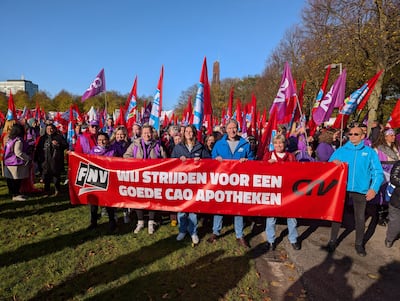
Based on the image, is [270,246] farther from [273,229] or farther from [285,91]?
[285,91]

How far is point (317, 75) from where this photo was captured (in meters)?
20.4

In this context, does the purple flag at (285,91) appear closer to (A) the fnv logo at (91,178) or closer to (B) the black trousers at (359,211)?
(B) the black trousers at (359,211)

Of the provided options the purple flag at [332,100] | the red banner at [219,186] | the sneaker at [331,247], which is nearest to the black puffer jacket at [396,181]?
the red banner at [219,186]

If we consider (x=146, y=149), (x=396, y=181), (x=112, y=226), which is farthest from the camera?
(x=112, y=226)

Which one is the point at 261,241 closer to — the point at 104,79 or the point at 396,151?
the point at 396,151

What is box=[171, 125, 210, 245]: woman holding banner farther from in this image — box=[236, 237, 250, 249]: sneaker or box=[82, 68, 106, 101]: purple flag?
box=[82, 68, 106, 101]: purple flag

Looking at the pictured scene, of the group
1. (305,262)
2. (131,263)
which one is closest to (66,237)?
(131,263)

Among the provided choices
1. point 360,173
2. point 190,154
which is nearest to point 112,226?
point 190,154

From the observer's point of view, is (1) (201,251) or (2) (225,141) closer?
(1) (201,251)

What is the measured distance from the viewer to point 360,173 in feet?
14.4

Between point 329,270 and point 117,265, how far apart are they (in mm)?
3070

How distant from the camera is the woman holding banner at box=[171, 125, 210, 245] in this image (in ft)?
15.9

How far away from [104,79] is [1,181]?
15.2 feet

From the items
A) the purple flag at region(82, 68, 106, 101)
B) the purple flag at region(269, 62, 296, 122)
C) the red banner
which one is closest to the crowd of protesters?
the red banner
